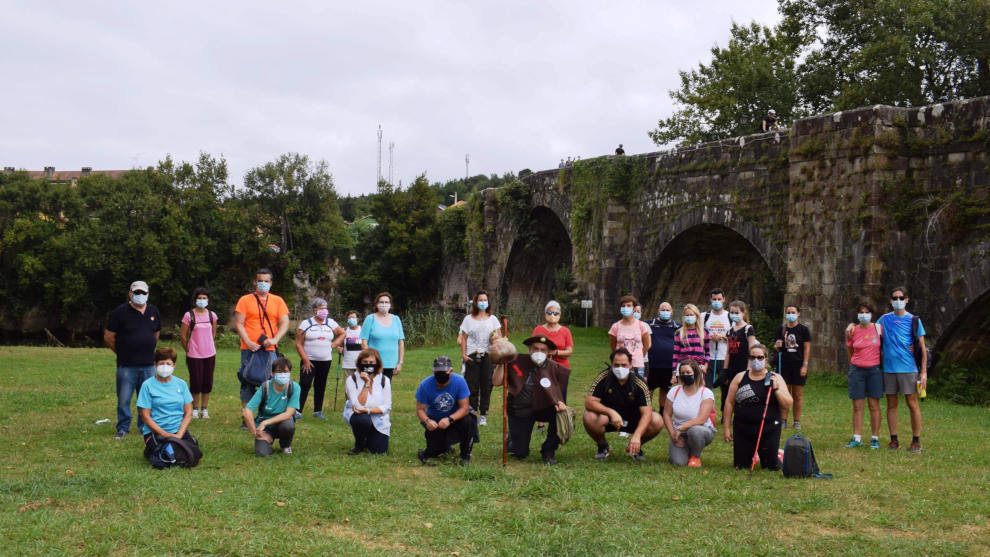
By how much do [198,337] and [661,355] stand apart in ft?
15.9

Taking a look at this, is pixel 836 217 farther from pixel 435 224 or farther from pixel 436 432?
pixel 435 224

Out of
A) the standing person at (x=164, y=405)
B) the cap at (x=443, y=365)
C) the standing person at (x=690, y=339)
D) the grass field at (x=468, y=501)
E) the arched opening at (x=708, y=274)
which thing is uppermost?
the arched opening at (x=708, y=274)

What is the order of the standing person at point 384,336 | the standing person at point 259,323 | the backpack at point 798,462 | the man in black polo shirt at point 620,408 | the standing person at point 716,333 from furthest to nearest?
the standing person at point 716,333 < the standing person at point 384,336 < the standing person at point 259,323 < the man in black polo shirt at point 620,408 < the backpack at point 798,462

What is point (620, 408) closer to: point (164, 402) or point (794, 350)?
point (794, 350)

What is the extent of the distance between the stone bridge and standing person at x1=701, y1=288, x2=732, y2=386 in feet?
15.5

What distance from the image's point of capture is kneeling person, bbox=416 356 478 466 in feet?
23.1

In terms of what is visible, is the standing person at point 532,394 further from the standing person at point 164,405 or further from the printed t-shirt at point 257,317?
the standing person at point 164,405

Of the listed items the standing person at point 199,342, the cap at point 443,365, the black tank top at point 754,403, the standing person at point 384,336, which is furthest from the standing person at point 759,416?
the standing person at point 199,342

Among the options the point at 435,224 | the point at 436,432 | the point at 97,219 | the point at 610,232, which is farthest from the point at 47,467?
the point at 97,219

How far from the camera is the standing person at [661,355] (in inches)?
352

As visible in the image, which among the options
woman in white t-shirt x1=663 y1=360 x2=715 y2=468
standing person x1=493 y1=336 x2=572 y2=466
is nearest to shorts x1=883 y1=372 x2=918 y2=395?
woman in white t-shirt x1=663 y1=360 x2=715 y2=468

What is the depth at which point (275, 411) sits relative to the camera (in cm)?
726

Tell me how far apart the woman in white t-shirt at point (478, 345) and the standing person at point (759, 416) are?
275cm

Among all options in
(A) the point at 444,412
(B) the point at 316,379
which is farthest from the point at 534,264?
(A) the point at 444,412
